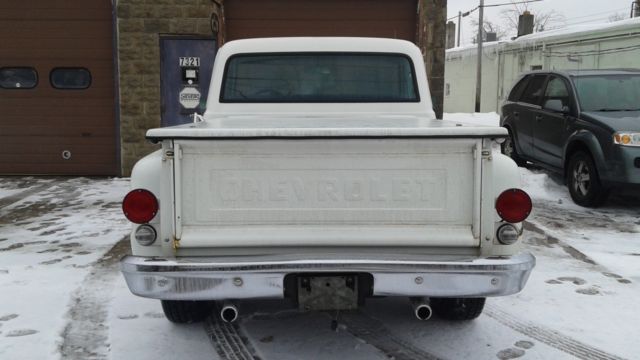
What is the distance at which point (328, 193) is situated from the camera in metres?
3.09

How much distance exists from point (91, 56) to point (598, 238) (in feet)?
26.2

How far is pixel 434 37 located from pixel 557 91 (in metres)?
2.12

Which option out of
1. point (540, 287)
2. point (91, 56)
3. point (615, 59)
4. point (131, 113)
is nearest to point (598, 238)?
point (540, 287)

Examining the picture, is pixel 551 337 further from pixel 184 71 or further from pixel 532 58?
pixel 532 58

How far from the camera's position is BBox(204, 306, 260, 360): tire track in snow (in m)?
3.58

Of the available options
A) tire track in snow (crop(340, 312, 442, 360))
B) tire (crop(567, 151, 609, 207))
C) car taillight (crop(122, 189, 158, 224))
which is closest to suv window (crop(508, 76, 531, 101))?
tire (crop(567, 151, 609, 207))

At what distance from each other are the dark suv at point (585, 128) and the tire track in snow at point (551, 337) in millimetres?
3702

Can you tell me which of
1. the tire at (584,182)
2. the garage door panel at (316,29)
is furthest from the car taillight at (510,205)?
the garage door panel at (316,29)

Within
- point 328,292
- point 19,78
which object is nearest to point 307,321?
point 328,292

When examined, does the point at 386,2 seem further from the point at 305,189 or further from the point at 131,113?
the point at 305,189

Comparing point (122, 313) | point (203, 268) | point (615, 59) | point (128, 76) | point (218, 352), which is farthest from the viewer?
point (615, 59)

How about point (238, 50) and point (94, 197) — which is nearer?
point (238, 50)

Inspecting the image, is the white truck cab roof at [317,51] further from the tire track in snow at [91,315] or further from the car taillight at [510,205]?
the car taillight at [510,205]

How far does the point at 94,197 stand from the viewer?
330 inches
